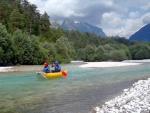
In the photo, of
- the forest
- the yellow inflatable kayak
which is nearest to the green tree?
the forest

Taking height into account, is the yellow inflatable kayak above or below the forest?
below

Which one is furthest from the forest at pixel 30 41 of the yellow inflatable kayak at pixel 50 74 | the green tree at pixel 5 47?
the yellow inflatable kayak at pixel 50 74

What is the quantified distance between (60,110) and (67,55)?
7476 cm

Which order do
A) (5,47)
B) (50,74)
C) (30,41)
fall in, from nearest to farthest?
(50,74) → (5,47) → (30,41)

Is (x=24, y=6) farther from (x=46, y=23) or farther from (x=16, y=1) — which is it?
(x=46, y=23)

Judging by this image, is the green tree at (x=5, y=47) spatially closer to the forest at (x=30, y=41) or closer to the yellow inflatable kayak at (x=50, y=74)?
the forest at (x=30, y=41)

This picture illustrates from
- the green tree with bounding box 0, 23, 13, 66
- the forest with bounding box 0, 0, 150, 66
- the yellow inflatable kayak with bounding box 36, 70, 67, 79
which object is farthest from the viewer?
the forest with bounding box 0, 0, 150, 66

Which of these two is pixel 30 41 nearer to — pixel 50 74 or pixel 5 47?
pixel 5 47

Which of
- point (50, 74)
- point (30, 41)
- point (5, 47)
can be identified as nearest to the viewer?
point (50, 74)

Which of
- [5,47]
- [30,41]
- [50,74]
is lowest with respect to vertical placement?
[50,74]

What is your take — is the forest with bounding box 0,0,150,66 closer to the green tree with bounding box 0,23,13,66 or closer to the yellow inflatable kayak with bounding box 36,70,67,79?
the green tree with bounding box 0,23,13,66

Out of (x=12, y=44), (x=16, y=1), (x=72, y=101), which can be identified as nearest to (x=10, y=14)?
(x=16, y=1)

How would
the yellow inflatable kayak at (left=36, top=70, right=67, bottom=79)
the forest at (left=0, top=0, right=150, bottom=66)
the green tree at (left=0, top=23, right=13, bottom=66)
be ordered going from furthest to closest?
the forest at (left=0, top=0, right=150, bottom=66) < the green tree at (left=0, top=23, right=13, bottom=66) < the yellow inflatable kayak at (left=36, top=70, right=67, bottom=79)

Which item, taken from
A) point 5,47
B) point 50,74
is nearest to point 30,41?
point 5,47
